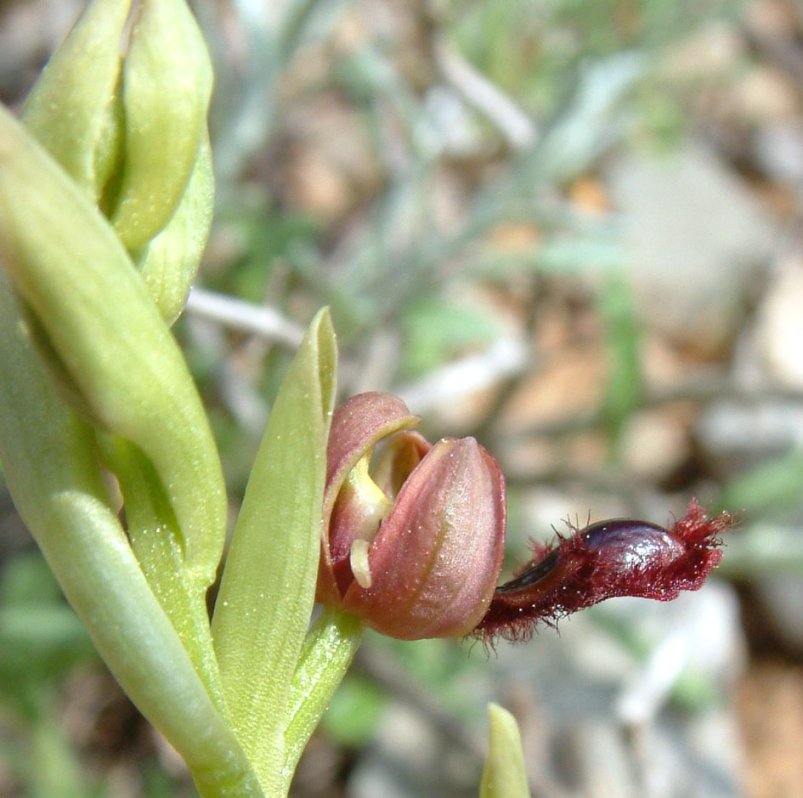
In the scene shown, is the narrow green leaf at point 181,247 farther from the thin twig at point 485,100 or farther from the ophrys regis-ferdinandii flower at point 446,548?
the thin twig at point 485,100

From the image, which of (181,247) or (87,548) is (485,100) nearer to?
(181,247)

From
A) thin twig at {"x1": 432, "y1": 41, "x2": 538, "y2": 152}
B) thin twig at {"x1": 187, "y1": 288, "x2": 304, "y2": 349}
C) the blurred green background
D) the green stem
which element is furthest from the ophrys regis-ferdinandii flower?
thin twig at {"x1": 432, "y1": 41, "x2": 538, "y2": 152}

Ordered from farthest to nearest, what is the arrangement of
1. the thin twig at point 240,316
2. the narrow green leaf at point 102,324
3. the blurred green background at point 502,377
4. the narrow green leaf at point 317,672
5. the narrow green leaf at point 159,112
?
1. the blurred green background at point 502,377
2. the thin twig at point 240,316
3. the narrow green leaf at point 317,672
4. the narrow green leaf at point 159,112
5. the narrow green leaf at point 102,324

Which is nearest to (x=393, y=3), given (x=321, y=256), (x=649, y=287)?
(x=321, y=256)

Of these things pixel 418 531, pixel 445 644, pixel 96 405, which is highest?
pixel 96 405

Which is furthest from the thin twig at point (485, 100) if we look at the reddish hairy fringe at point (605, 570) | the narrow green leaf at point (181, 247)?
the reddish hairy fringe at point (605, 570)

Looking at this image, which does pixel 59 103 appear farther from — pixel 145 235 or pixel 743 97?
pixel 743 97
